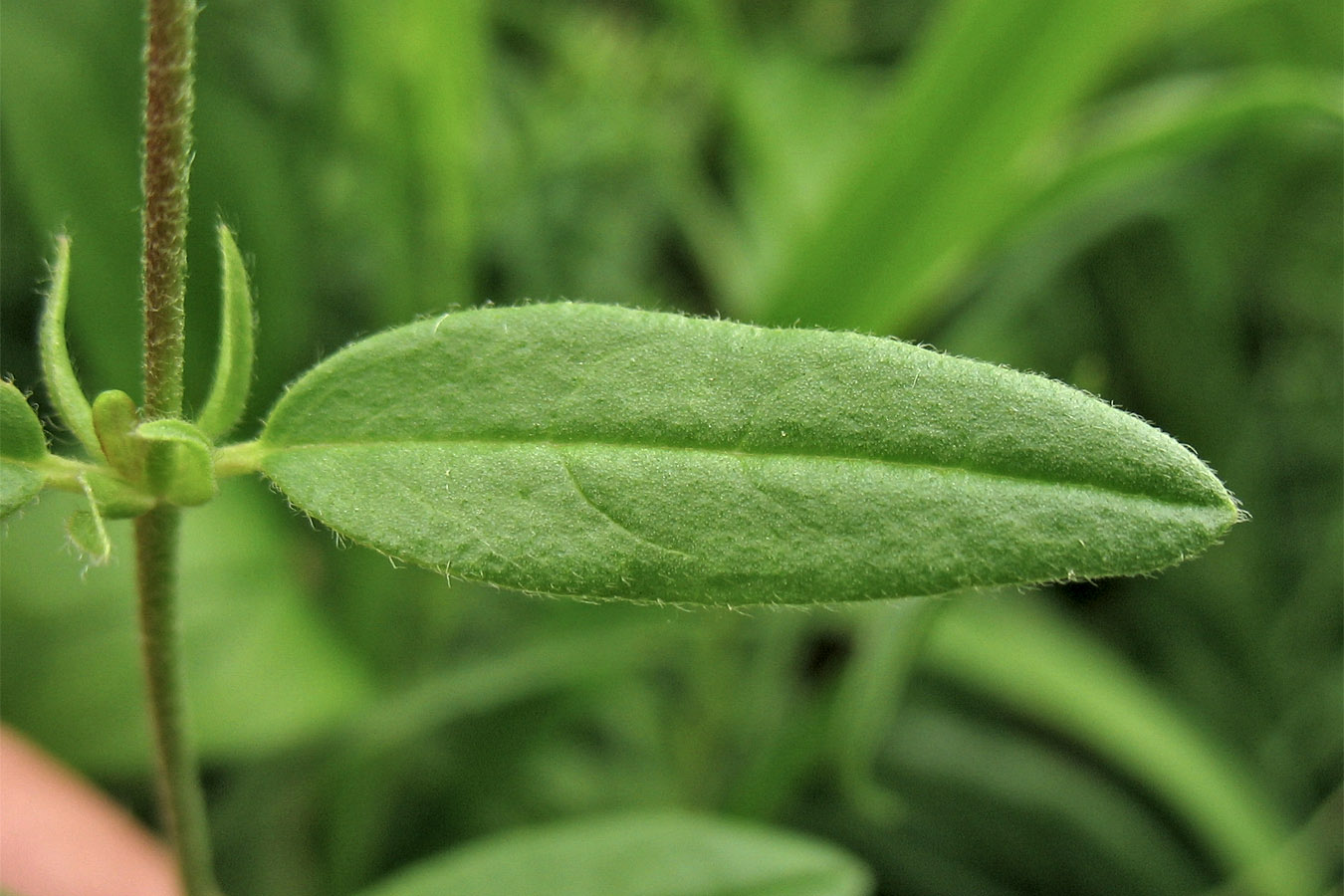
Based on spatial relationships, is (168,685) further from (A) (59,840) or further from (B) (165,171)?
(A) (59,840)

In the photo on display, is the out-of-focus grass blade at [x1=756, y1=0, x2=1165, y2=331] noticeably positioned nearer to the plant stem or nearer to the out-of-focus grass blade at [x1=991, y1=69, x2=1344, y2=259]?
the out-of-focus grass blade at [x1=991, y1=69, x2=1344, y2=259]

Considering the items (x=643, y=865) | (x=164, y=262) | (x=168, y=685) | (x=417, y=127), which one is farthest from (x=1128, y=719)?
(x=164, y=262)

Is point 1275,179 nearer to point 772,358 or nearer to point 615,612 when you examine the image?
point 615,612

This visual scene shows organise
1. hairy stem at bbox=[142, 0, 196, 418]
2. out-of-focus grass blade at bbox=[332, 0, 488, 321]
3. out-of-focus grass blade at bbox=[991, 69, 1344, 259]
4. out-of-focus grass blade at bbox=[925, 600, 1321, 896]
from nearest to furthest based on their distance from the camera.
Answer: hairy stem at bbox=[142, 0, 196, 418] < out-of-focus grass blade at bbox=[991, 69, 1344, 259] < out-of-focus grass blade at bbox=[332, 0, 488, 321] < out-of-focus grass blade at bbox=[925, 600, 1321, 896]

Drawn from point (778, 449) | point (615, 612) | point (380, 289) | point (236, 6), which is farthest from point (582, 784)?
point (778, 449)

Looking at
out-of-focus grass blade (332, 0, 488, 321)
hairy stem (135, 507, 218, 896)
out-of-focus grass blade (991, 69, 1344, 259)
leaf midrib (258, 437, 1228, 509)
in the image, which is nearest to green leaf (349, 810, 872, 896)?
hairy stem (135, 507, 218, 896)

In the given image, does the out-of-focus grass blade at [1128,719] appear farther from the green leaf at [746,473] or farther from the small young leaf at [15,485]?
the small young leaf at [15,485]

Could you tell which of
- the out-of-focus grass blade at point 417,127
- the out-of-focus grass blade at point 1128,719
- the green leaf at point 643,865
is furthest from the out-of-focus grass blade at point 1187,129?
the green leaf at point 643,865
